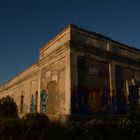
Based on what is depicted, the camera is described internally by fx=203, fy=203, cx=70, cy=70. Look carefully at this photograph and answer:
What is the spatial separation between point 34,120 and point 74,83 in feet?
8.62

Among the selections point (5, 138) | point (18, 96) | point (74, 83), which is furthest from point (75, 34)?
point (18, 96)

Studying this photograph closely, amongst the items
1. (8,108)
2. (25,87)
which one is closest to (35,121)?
(25,87)

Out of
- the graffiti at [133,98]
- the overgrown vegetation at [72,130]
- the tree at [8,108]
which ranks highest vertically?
the graffiti at [133,98]

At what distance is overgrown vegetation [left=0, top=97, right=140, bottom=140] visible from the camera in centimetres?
750

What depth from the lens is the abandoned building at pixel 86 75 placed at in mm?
10383

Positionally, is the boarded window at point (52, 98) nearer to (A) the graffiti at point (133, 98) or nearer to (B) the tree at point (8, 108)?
→ (A) the graffiti at point (133, 98)

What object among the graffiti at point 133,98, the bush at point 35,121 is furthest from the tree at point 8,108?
the graffiti at point 133,98

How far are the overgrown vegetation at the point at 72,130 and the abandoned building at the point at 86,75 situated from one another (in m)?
1.52

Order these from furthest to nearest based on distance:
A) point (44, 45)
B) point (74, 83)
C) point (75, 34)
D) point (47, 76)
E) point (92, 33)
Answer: point (44, 45) < point (47, 76) < point (92, 33) < point (75, 34) < point (74, 83)

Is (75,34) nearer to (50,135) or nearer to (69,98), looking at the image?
(69,98)

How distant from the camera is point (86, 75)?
10.8 m

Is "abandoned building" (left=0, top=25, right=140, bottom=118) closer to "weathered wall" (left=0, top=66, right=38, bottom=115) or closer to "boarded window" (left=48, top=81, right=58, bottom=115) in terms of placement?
"boarded window" (left=48, top=81, right=58, bottom=115)

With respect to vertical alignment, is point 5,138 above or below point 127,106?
below

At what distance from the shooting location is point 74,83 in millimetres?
10203
